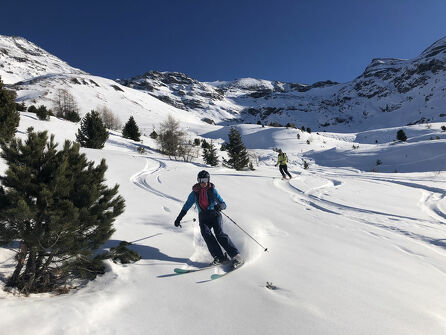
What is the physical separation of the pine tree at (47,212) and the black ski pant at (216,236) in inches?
63.7

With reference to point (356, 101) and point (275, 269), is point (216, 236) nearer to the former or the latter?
point (275, 269)

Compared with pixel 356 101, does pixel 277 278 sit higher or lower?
lower

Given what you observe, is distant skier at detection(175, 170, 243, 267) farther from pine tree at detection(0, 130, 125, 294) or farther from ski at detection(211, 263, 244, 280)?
pine tree at detection(0, 130, 125, 294)

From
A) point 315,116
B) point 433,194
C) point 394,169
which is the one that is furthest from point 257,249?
point 315,116

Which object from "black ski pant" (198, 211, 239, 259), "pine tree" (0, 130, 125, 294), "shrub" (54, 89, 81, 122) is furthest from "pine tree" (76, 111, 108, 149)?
"shrub" (54, 89, 81, 122)

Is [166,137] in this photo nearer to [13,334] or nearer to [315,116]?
[13,334]

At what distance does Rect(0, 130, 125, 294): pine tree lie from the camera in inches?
108

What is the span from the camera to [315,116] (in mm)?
74250

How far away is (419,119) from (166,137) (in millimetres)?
47388

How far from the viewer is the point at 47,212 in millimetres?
2705

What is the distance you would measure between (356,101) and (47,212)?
3544 inches

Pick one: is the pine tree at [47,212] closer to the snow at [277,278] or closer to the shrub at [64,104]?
the snow at [277,278]

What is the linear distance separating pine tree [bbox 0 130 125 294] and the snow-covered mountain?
49.7 metres

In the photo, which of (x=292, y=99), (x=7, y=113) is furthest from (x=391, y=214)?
(x=292, y=99)
